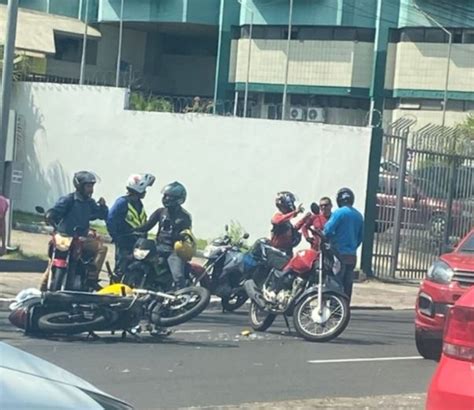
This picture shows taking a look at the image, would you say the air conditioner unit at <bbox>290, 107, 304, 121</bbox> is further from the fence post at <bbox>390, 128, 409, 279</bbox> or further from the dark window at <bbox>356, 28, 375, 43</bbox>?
the fence post at <bbox>390, 128, 409, 279</bbox>

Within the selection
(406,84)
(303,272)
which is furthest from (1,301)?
(406,84)

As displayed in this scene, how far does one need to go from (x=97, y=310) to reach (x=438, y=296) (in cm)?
319

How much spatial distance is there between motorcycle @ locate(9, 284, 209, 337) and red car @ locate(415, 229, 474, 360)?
2.07 meters

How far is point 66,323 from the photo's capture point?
1094 centimetres

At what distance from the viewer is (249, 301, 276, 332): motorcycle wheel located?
12547 mm

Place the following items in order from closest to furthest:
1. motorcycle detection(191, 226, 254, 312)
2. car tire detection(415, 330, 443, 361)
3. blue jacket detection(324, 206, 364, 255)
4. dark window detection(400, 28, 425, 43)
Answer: car tire detection(415, 330, 443, 361)
motorcycle detection(191, 226, 254, 312)
blue jacket detection(324, 206, 364, 255)
dark window detection(400, 28, 425, 43)

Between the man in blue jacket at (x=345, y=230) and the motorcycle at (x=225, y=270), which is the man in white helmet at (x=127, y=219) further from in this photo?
the man in blue jacket at (x=345, y=230)

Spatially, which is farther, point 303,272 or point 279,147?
point 279,147

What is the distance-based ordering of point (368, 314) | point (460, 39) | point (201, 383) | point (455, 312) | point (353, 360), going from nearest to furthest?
1. point (455, 312)
2. point (201, 383)
3. point (353, 360)
4. point (368, 314)
5. point (460, 39)

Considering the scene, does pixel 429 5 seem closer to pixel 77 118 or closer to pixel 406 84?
pixel 406 84

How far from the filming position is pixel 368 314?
1590 centimetres

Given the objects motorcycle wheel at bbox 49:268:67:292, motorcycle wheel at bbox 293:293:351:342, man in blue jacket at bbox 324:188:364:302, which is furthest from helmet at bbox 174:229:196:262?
man in blue jacket at bbox 324:188:364:302

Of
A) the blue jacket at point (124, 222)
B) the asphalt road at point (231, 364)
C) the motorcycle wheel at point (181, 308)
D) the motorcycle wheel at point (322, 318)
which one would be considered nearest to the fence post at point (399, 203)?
the asphalt road at point (231, 364)

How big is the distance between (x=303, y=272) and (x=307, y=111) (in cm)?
2626
